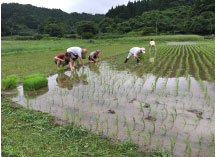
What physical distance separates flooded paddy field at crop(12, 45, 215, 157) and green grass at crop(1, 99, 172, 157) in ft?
0.88

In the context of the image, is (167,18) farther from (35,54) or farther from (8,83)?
(8,83)

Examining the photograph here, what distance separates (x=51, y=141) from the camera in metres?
2.88

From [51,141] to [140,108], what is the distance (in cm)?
205

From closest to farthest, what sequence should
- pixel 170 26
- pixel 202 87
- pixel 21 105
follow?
pixel 21 105, pixel 202 87, pixel 170 26

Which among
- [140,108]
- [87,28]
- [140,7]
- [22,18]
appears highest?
[140,7]

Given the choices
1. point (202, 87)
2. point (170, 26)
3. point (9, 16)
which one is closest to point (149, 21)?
point (170, 26)

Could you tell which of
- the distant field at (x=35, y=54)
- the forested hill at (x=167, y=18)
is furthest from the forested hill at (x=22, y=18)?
the distant field at (x=35, y=54)

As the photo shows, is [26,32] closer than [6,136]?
No

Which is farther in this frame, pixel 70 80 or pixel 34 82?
pixel 70 80

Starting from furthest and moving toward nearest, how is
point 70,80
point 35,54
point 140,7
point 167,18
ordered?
point 140,7, point 167,18, point 35,54, point 70,80

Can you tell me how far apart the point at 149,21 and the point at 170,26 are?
922cm

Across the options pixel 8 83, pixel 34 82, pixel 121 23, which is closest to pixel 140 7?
pixel 121 23

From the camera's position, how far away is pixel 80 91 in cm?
564

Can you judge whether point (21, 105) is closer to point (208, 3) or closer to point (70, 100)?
point (70, 100)
